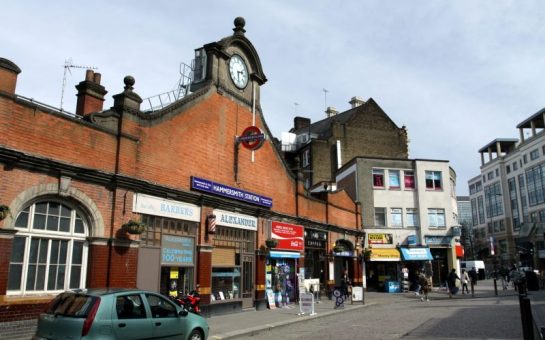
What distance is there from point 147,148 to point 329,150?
3089cm

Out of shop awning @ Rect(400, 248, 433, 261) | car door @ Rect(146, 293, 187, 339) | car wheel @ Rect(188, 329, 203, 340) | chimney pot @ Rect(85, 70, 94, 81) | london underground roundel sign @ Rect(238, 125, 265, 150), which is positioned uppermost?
chimney pot @ Rect(85, 70, 94, 81)

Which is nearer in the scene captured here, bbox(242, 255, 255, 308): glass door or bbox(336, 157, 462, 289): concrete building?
bbox(242, 255, 255, 308): glass door

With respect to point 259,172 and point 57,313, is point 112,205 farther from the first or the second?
point 259,172

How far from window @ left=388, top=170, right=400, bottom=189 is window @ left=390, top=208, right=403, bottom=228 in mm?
1845

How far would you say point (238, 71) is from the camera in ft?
70.0

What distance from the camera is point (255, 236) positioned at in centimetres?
2145

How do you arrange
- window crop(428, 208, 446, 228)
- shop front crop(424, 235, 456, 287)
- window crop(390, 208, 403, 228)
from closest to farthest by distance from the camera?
1. window crop(390, 208, 403, 228)
2. shop front crop(424, 235, 456, 287)
3. window crop(428, 208, 446, 228)

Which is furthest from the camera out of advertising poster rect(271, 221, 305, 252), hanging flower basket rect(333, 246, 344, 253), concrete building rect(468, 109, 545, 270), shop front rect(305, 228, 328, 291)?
concrete building rect(468, 109, 545, 270)

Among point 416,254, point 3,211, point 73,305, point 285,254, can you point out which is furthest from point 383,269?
point 73,305

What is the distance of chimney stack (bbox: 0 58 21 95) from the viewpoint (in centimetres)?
1169

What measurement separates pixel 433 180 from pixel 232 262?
923 inches

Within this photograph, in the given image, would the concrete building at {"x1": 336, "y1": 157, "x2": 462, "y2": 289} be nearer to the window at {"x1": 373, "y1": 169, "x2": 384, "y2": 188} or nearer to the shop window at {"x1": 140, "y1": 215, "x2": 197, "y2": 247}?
the window at {"x1": 373, "y1": 169, "x2": 384, "y2": 188}

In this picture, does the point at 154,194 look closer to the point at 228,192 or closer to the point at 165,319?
the point at 228,192

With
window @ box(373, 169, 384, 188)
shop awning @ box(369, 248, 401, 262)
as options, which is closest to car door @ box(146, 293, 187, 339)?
shop awning @ box(369, 248, 401, 262)
